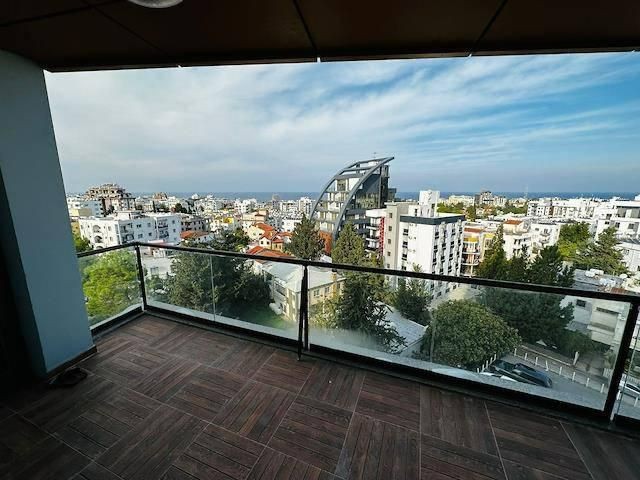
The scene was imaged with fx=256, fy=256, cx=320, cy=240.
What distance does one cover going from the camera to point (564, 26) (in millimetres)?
1348

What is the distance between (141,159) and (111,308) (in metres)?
37.9

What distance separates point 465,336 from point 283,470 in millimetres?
1690

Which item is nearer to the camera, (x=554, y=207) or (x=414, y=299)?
(x=414, y=299)

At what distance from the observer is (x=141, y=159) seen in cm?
3291

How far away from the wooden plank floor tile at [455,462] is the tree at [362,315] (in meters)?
0.81

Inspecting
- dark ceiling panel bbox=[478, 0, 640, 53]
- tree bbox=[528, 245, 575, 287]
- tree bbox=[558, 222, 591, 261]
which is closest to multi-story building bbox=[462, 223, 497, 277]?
tree bbox=[558, 222, 591, 261]

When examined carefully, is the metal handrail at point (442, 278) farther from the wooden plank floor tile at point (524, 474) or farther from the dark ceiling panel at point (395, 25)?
the dark ceiling panel at point (395, 25)

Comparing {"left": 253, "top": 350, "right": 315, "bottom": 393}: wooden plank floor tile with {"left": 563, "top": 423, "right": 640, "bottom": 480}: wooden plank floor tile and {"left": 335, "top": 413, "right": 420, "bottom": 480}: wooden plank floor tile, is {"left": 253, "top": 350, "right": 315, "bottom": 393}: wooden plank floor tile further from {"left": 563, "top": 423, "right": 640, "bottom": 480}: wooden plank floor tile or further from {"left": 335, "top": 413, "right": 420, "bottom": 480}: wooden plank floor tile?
{"left": 563, "top": 423, "right": 640, "bottom": 480}: wooden plank floor tile

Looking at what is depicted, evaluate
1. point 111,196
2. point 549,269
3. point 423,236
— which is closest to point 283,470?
point 549,269

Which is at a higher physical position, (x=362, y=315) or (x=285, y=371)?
(x=362, y=315)

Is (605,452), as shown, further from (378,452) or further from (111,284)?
(111,284)

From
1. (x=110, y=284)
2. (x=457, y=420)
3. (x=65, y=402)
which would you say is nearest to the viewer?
(x=457, y=420)

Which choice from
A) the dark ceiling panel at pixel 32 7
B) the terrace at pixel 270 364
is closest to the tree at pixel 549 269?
the terrace at pixel 270 364

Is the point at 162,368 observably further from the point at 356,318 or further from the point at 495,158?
the point at 495,158
